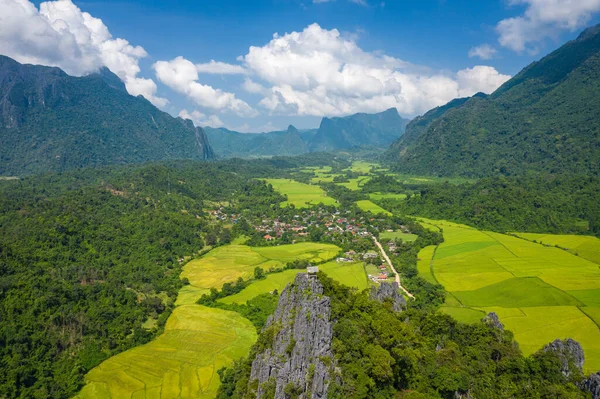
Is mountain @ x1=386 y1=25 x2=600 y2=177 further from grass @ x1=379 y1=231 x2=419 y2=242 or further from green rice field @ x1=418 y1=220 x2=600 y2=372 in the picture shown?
green rice field @ x1=418 y1=220 x2=600 y2=372

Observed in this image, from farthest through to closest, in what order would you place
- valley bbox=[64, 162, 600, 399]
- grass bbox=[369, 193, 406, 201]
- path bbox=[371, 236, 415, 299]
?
grass bbox=[369, 193, 406, 201] < path bbox=[371, 236, 415, 299] < valley bbox=[64, 162, 600, 399]

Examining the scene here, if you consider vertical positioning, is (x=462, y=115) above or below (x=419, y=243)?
above

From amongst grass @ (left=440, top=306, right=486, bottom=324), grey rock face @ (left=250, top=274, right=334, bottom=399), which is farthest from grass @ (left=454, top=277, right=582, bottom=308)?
grey rock face @ (left=250, top=274, right=334, bottom=399)

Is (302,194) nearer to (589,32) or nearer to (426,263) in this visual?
(426,263)

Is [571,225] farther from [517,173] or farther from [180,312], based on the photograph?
[180,312]

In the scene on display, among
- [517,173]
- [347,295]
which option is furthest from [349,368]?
[517,173]

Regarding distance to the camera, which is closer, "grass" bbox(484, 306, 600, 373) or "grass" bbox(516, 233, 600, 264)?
"grass" bbox(484, 306, 600, 373)

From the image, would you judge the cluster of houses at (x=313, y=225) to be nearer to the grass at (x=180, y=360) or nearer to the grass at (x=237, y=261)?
the grass at (x=237, y=261)
